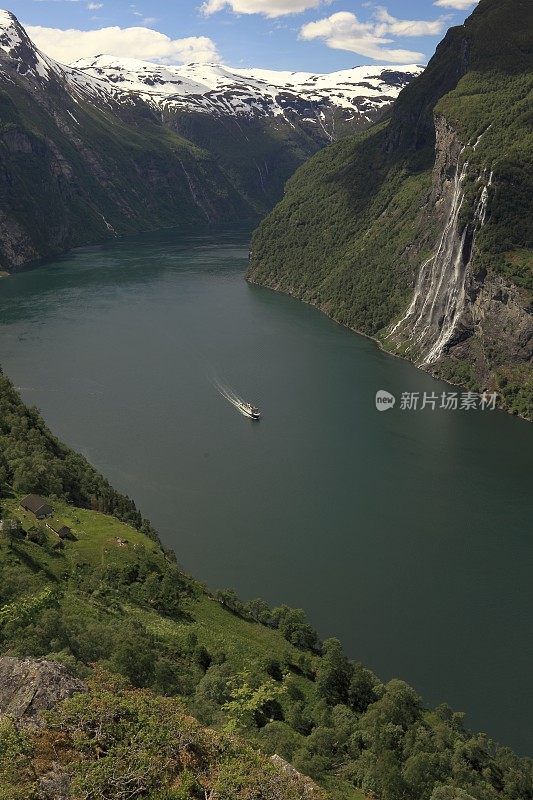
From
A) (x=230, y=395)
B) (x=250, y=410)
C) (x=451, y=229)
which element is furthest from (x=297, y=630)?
(x=451, y=229)

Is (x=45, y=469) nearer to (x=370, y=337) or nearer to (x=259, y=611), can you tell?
(x=259, y=611)

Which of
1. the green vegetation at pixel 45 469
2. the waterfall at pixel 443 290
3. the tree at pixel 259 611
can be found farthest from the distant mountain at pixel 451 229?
the green vegetation at pixel 45 469

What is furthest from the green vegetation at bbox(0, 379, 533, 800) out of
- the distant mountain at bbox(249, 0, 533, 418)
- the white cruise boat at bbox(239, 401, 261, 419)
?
the distant mountain at bbox(249, 0, 533, 418)

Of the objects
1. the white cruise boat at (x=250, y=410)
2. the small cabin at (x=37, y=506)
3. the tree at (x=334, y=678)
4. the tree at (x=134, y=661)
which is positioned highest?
the tree at (x=134, y=661)

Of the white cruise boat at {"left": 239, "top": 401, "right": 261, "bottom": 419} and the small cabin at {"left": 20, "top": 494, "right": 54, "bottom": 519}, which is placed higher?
the small cabin at {"left": 20, "top": 494, "right": 54, "bottom": 519}

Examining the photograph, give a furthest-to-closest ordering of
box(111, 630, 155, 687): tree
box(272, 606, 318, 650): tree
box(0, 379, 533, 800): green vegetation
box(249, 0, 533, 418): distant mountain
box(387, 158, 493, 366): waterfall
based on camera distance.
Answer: box(387, 158, 493, 366): waterfall, box(249, 0, 533, 418): distant mountain, box(272, 606, 318, 650): tree, box(111, 630, 155, 687): tree, box(0, 379, 533, 800): green vegetation

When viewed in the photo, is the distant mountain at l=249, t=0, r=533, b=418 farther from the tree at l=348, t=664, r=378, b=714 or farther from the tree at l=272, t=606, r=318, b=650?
the tree at l=348, t=664, r=378, b=714

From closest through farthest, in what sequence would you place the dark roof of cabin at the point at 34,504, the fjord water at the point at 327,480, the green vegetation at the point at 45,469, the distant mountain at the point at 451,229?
the fjord water at the point at 327,480 < the dark roof of cabin at the point at 34,504 < the green vegetation at the point at 45,469 < the distant mountain at the point at 451,229

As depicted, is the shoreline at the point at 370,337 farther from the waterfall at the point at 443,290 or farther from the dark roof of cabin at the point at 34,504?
the dark roof of cabin at the point at 34,504
